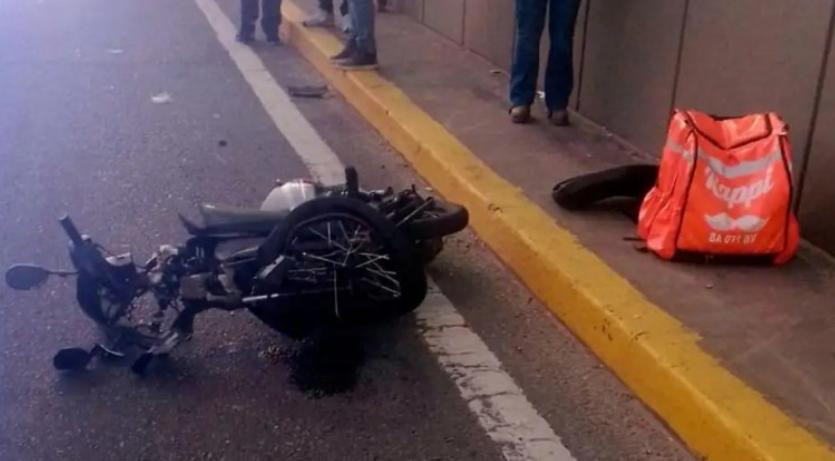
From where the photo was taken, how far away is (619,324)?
357 centimetres

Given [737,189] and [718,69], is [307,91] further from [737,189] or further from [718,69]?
[737,189]

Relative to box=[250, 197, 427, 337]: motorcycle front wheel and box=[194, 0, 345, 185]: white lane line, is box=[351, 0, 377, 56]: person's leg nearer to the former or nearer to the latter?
box=[194, 0, 345, 185]: white lane line

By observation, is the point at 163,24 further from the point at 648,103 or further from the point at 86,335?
the point at 86,335

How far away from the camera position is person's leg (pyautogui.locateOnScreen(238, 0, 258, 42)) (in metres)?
9.27

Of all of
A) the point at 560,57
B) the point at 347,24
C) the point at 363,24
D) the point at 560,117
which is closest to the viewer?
the point at 560,57

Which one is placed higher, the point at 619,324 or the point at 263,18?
the point at 619,324

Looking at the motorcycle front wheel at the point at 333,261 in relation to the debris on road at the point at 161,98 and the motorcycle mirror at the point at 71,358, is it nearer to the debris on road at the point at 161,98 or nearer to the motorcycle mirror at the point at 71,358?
the motorcycle mirror at the point at 71,358

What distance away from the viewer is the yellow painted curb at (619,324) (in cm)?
297

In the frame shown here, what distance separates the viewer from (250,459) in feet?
10.1

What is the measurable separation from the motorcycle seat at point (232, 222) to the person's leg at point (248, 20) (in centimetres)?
581

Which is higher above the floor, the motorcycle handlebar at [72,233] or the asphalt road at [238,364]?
the motorcycle handlebar at [72,233]

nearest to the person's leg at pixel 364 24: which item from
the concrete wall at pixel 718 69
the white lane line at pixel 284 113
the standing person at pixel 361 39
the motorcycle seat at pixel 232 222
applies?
the standing person at pixel 361 39

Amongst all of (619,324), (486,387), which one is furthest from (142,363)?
(619,324)

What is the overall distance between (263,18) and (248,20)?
0.44 ft
